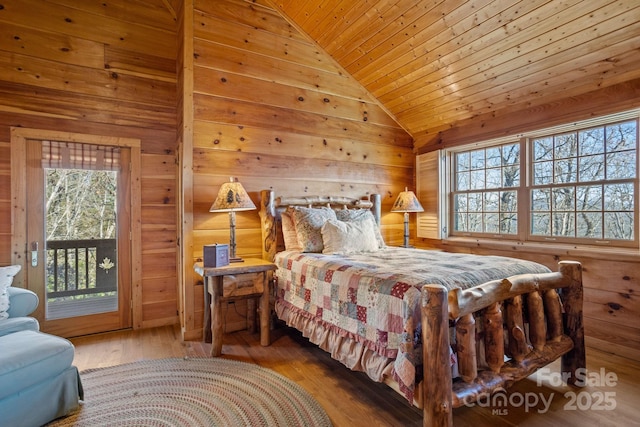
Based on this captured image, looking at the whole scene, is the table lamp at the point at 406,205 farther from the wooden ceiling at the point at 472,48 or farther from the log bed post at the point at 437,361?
the log bed post at the point at 437,361

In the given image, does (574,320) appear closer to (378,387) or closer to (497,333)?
(497,333)

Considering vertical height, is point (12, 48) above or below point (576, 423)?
above

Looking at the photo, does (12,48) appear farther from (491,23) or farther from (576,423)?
(576,423)

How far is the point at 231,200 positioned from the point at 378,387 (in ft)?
6.02

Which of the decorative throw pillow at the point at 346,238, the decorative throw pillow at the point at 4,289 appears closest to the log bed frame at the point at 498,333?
the decorative throw pillow at the point at 346,238

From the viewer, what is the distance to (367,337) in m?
1.89

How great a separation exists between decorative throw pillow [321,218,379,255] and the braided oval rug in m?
1.13

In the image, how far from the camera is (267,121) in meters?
3.43

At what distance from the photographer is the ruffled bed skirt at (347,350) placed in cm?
177

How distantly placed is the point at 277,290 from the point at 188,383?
Answer: 1.06 m

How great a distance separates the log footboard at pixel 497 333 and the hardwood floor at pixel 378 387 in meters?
0.24

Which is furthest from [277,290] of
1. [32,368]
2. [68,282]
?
[68,282]

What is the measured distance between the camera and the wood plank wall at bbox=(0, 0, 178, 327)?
2.80 m

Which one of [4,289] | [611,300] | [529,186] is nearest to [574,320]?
[611,300]
